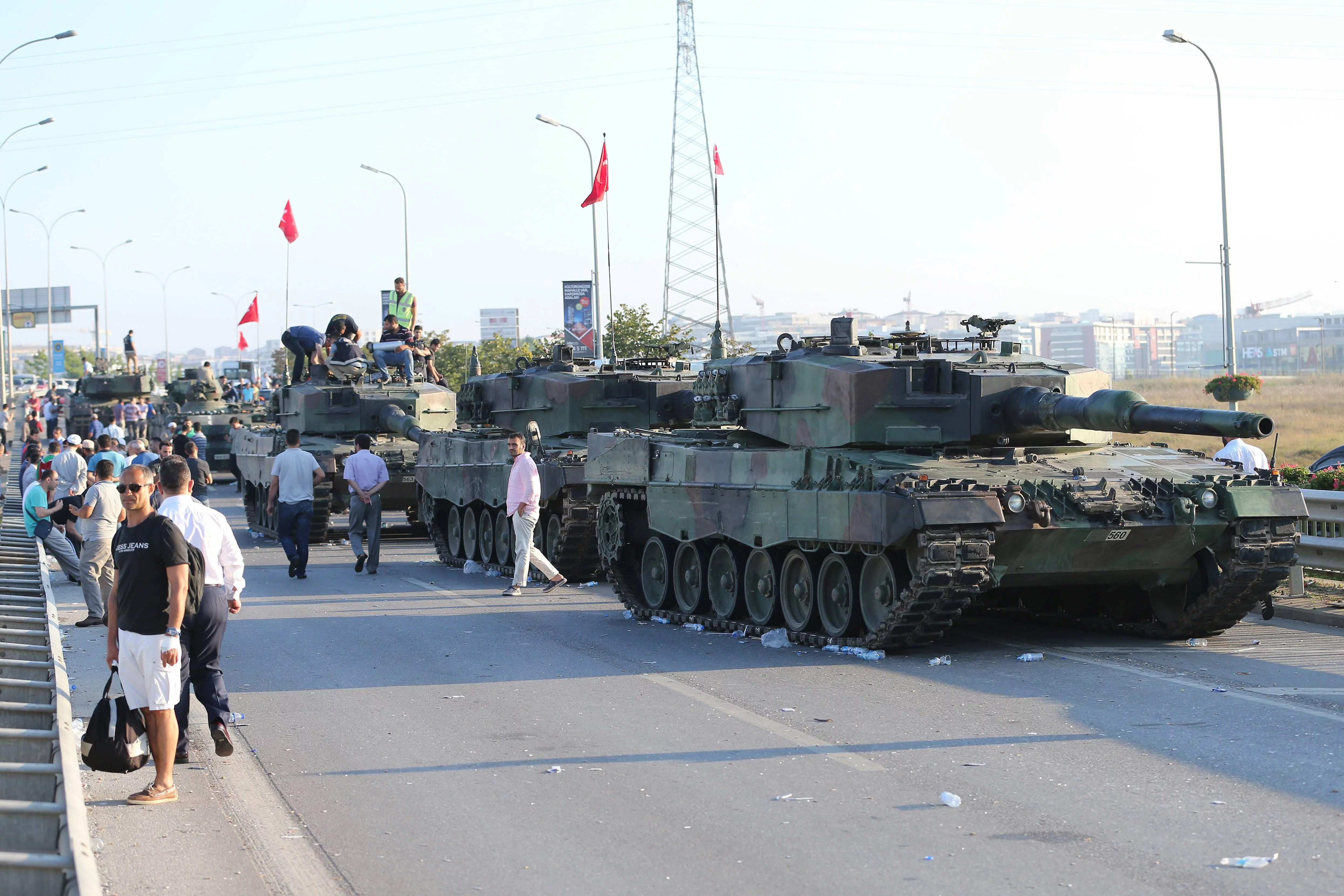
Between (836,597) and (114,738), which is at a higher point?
(836,597)

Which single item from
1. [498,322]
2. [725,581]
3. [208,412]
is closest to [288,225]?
[208,412]

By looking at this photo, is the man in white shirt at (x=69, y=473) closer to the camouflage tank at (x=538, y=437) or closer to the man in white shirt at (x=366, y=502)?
the man in white shirt at (x=366, y=502)

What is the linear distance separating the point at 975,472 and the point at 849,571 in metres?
1.24

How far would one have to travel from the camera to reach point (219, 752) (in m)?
8.09

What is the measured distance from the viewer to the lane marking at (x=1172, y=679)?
9094 mm

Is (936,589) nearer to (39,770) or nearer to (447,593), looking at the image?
(39,770)

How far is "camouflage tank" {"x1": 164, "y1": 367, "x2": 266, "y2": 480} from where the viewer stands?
38.1 metres

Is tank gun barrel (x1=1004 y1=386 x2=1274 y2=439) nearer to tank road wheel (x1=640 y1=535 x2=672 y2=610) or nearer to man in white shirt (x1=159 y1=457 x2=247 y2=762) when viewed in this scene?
tank road wheel (x1=640 y1=535 x2=672 y2=610)

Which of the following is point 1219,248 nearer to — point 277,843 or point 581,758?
point 581,758

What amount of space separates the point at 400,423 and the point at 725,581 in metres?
11.5

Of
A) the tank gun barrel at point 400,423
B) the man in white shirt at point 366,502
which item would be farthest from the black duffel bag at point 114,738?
the tank gun barrel at point 400,423

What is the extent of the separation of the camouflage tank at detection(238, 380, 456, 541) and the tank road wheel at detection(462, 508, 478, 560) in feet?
7.78

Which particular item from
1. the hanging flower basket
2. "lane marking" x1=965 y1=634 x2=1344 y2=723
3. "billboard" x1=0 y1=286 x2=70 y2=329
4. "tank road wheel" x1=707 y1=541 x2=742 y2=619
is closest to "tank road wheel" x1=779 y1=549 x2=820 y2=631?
"tank road wheel" x1=707 y1=541 x2=742 y2=619

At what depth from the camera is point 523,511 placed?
54.0ft
